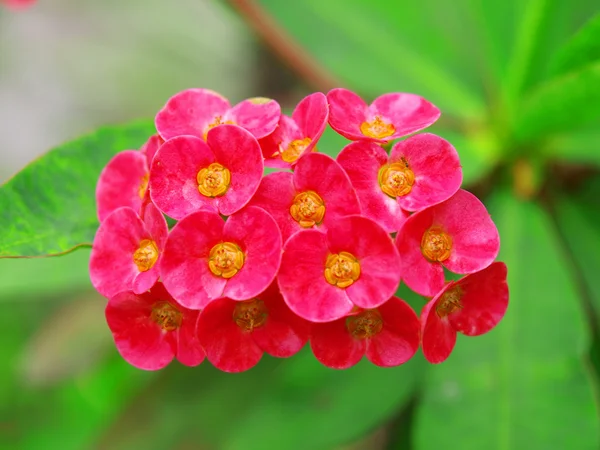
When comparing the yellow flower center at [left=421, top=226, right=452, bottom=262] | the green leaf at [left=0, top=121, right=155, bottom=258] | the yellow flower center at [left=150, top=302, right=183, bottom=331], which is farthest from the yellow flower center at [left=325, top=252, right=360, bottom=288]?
the green leaf at [left=0, top=121, right=155, bottom=258]

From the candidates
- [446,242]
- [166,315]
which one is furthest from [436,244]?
[166,315]

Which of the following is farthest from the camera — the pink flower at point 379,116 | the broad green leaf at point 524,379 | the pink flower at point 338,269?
the broad green leaf at point 524,379

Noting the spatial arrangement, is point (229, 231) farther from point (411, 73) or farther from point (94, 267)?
point (411, 73)

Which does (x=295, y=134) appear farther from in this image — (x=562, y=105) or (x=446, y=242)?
(x=562, y=105)

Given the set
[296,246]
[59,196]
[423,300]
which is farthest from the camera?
[423,300]

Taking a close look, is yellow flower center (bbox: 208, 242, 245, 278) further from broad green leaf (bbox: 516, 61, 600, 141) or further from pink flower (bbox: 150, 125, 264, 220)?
broad green leaf (bbox: 516, 61, 600, 141)

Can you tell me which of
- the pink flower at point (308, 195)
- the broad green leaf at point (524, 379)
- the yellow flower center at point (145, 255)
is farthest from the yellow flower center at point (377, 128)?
the broad green leaf at point (524, 379)

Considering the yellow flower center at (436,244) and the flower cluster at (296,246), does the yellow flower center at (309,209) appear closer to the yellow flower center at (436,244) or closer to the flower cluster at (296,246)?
the flower cluster at (296,246)
